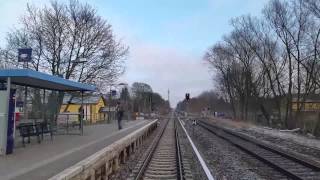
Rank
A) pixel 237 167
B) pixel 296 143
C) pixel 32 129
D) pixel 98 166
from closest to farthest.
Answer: pixel 98 166 < pixel 237 167 < pixel 32 129 < pixel 296 143

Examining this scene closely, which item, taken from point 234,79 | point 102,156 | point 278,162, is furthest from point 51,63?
point 234,79

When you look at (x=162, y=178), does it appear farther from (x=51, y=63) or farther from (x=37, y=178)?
(x=51, y=63)

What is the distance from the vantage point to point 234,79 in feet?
311

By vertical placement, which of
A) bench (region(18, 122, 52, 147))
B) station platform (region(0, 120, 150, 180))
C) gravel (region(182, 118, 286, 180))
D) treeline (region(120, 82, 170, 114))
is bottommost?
gravel (region(182, 118, 286, 180))

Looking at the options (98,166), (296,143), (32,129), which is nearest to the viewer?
(98,166)

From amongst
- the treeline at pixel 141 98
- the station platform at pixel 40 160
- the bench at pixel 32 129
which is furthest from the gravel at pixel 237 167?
the treeline at pixel 141 98

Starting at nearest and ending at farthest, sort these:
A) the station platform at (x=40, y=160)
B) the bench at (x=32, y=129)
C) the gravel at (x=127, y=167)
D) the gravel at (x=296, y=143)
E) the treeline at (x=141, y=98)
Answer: the station platform at (x=40, y=160)
the gravel at (x=127, y=167)
the bench at (x=32, y=129)
the gravel at (x=296, y=143)
the treeline at (x=141, y=98)

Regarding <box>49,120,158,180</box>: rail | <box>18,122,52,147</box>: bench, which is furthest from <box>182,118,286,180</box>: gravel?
<box>18,122,52,147</box>: bench

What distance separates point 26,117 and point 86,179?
20.3 metres

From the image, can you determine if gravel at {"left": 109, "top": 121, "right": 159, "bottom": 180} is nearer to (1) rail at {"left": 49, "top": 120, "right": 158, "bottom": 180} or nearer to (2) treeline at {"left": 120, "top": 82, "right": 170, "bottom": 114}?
(1) rail at {"left": 49, "top": 120, "right": 158, "bottom": 180}

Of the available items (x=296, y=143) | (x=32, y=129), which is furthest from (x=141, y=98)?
(x=32, y=129)

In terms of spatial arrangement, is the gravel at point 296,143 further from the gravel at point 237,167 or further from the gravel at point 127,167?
the gravel at point 127,167

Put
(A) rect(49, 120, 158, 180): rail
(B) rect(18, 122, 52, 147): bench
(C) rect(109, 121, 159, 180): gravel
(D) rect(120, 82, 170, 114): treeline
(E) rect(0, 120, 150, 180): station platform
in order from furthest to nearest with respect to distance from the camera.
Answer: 1. (D) rect(120, 82, 170, 114): treeline
2. (B) rect(18, 122, 52, 147): bench
3. (C) rect(109, 121, 159, 180): gravel
4. (E) rect(0, 120, 150, 180): station platform
5. (A) rect(49, 120, 158, 180): rail

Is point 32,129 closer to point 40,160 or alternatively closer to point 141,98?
point 40,160
